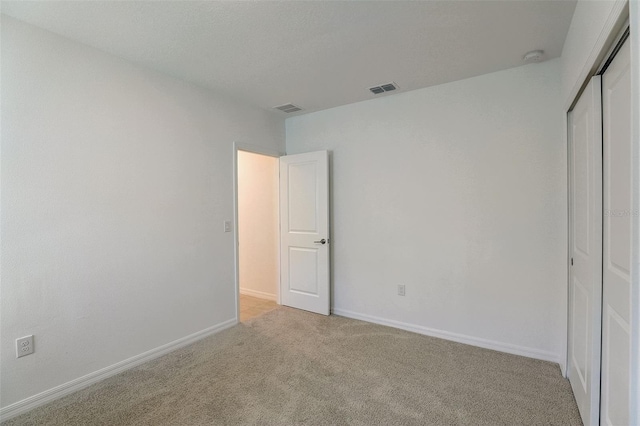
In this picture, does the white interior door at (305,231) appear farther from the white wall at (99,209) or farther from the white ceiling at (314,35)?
the white ceiling at (314,35)

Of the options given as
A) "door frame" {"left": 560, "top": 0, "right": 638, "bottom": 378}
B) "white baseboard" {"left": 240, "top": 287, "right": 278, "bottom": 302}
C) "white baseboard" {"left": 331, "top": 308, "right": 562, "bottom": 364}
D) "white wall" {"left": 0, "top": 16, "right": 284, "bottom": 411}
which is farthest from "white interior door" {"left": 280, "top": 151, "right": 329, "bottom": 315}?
"door frame" {"left": 560, "top": 0, "right": 638, "bottom": 378}

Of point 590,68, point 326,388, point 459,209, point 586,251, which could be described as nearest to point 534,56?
point 590,68

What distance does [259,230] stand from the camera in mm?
4492

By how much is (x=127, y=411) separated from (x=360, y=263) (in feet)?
8.03

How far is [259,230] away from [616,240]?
388 centimetres

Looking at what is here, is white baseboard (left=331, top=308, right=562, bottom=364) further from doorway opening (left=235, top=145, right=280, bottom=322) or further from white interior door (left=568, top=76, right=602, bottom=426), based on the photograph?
doorway opening (left=235, top=145, right=280, bottom=322)

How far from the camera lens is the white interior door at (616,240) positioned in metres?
1.22

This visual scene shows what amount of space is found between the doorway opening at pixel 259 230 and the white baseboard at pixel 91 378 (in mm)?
1233

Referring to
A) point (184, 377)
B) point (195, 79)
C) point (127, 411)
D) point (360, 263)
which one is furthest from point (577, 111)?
point (127, 411)

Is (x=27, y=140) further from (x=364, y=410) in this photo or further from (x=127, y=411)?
(x=364, y=410)

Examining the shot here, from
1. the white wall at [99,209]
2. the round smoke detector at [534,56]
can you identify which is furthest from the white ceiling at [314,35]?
the white wall at [99,209]

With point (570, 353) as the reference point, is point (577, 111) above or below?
above

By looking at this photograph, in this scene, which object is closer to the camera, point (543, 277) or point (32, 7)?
point (32, 7)

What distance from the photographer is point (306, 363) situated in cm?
252
